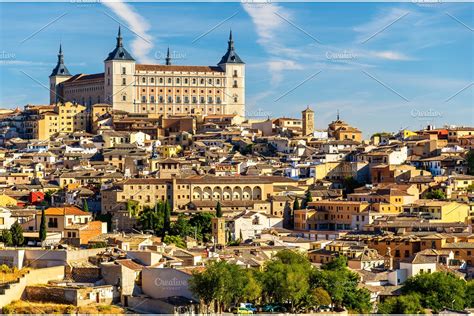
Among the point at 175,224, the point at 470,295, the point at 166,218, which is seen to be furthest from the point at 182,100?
the point at 470,295

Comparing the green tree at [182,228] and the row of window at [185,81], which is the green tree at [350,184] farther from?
the row of window at [185,81]

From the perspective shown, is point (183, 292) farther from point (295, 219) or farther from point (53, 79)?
point (53, 79)

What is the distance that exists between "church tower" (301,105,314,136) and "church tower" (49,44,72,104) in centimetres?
1588

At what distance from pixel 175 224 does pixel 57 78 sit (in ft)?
102

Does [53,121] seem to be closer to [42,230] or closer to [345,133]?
[345,133]

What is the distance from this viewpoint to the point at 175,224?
96.0ft

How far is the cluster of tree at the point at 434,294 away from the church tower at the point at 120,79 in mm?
34094

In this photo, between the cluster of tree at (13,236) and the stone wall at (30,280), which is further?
the cluster of tree at (13,236)

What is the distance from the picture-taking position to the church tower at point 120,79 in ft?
175

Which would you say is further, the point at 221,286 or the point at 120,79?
the point at 120,79

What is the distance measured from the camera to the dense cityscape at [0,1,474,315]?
18.3 meters

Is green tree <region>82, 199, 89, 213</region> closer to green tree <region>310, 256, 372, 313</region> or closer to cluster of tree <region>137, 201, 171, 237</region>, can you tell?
cluster of tree <region>137, 201, 171, 237</region>

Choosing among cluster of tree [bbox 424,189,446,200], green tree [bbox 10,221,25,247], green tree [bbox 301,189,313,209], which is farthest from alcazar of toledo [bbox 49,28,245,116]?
green tree [bbox 10,221,25,247]

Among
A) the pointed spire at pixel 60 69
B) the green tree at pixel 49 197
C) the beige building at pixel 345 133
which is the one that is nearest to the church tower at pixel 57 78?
the pointed spire at pixel 60 69
